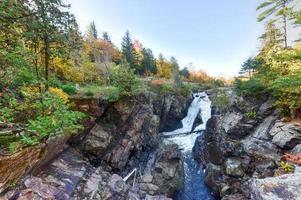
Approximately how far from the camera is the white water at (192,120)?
18891 mm

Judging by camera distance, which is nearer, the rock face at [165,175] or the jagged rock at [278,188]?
the jagged rock at [278,188]

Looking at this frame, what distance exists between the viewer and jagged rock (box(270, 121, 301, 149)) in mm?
11523

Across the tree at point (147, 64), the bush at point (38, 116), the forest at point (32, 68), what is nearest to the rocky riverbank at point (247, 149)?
the bush at point (38, 116)

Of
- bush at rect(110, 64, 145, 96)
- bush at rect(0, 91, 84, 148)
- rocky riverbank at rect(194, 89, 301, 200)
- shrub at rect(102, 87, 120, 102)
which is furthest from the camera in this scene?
bush at rect(110, 64, 145, 96)

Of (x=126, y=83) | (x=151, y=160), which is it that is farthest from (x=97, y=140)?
(x=151, y=160)

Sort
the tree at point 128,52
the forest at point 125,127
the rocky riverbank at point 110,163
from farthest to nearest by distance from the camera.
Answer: the tree at point 128,52 < the rocky riverbank at point 110,163 < the forest at point 125,127

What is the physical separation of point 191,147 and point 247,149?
18.0 feet

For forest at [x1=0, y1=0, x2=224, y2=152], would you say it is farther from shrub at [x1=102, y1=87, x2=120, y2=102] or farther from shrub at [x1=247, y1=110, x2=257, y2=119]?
shrub at [x1=247, y1=110, x2=257, y2=119]

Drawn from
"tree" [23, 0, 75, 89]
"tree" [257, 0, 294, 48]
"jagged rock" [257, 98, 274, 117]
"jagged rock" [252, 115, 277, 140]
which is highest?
"tree" [257, 0, 294, 48]

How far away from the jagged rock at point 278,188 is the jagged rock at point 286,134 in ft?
12.6

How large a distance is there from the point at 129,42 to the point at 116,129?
24.0m

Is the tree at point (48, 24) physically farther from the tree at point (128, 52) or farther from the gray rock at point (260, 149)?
the tree at point (128, 52)

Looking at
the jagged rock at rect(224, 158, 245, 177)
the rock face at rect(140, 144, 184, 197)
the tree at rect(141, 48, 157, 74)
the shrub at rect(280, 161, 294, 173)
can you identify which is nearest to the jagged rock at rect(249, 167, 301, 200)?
the shrub at rect(280, 161, 294, 173)

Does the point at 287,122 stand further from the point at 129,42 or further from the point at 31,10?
the point at 129,42
